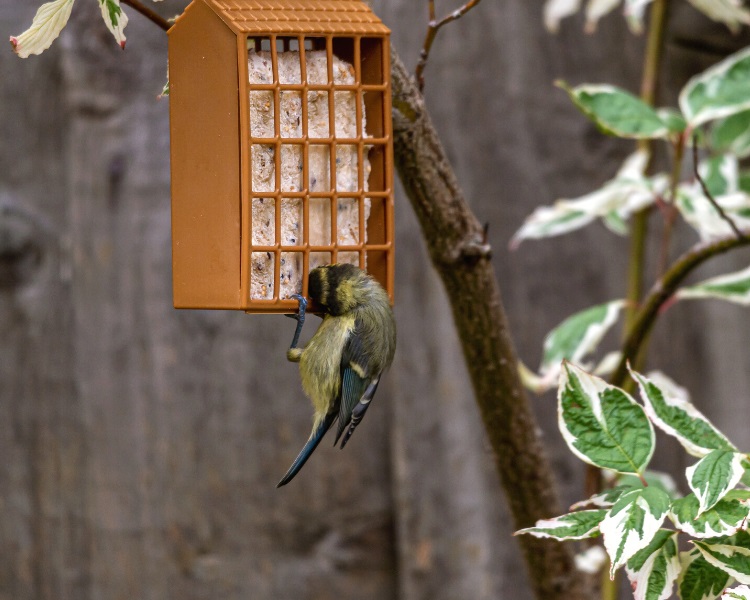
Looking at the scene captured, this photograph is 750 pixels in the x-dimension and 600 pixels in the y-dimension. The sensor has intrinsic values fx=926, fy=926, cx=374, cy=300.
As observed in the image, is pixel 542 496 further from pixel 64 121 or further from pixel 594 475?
pixel 64 121

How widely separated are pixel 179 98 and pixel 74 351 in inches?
31.5

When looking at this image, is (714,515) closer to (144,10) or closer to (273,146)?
(273,146)

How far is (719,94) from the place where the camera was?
140cm

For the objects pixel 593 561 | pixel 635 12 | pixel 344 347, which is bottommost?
pixel 593 561

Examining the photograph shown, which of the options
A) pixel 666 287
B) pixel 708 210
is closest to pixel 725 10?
pixel 708 210

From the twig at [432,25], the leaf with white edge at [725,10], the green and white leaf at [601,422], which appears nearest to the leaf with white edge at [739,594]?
the green and white leaf at [601,422]

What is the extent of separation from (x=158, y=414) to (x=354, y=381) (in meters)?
0.73

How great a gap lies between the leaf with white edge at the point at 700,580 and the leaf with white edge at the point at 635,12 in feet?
2.69

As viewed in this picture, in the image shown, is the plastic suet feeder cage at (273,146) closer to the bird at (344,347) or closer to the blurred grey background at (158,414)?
the bird at (344,347)

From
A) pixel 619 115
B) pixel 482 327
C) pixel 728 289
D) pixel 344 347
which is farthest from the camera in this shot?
pixel 728 289

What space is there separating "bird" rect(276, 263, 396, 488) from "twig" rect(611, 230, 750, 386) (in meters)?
0.37

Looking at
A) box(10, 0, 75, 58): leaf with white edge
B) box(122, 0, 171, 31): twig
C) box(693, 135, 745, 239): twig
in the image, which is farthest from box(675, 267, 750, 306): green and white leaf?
box(10, 0, 75, 58): leaf with white edge

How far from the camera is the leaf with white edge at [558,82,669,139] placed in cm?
133

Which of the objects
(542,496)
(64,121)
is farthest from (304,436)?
(64,121)
